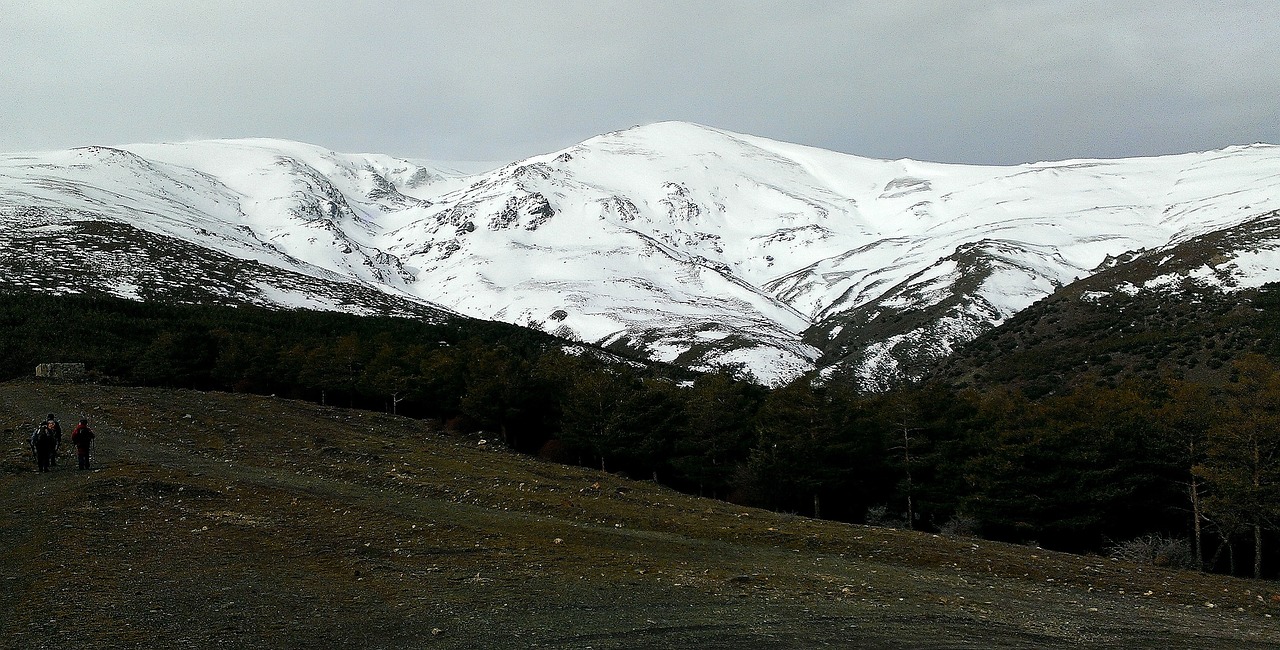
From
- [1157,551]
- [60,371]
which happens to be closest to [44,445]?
[1157,551]

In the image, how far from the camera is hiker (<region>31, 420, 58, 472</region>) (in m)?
25.0

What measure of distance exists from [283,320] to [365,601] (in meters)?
117

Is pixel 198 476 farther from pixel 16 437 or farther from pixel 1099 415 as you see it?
pixel 1099 415

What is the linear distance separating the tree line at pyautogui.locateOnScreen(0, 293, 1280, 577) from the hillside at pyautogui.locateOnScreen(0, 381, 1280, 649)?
1737 centimetres

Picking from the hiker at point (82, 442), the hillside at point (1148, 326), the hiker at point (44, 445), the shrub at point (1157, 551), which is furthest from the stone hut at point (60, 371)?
the hillside at point (1148, 326)

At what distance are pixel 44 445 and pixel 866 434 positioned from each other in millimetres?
42841

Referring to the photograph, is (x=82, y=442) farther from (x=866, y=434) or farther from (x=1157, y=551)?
(x=1157, y=551)

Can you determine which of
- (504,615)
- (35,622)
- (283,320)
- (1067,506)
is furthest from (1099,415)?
(283,320)

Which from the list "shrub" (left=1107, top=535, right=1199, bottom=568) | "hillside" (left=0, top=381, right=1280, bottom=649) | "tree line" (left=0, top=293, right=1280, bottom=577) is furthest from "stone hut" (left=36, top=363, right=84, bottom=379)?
"shrub" (left=1107, top=535, right=1199, bottom=568)

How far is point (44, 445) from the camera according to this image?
2511 cm

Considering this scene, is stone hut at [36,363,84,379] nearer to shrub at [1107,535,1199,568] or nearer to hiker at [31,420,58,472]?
hiker at [31,420,58,472]

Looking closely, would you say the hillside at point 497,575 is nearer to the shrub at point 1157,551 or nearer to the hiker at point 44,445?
the hiker at point 44,445

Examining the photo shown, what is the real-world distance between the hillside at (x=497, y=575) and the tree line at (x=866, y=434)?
1737 cm

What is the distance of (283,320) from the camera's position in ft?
387
